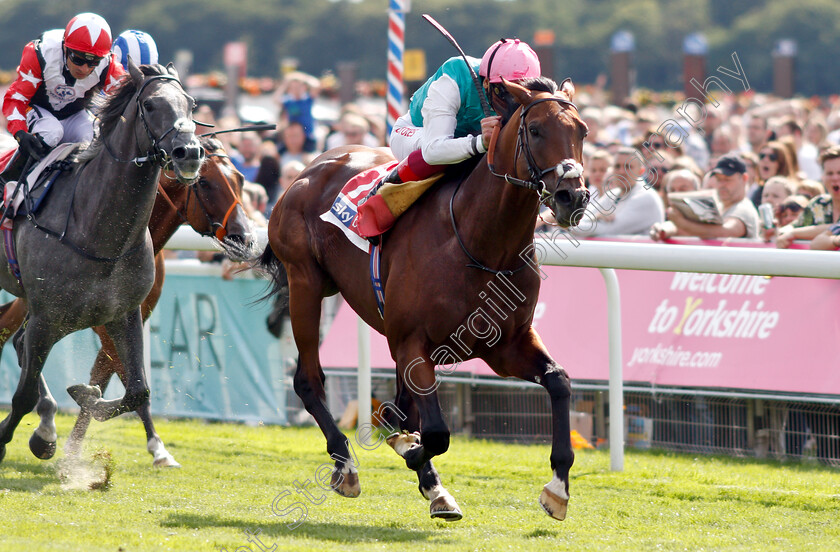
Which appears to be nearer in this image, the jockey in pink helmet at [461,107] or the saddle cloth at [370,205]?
the jockey in pink helmet at [461,107]

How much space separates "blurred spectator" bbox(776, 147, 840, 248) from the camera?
6.77m

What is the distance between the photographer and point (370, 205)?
514 centimetres

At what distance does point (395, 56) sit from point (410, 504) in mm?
3956

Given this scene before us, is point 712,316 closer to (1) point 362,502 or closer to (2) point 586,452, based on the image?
(2) point 586,452

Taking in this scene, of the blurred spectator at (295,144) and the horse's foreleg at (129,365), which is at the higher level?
the blurred spectator at (295,144)

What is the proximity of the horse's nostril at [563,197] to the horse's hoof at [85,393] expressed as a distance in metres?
2.94

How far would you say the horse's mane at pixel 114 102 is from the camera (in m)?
5.57

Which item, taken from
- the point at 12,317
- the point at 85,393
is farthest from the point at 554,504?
the point at 12,317

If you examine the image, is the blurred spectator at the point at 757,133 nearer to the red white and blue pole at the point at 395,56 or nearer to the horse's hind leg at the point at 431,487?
the red white and blue pole at the point at 395,56

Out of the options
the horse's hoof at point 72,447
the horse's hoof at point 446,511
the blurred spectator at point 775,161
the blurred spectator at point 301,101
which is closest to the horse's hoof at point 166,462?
the horse's hoof at point 72,447

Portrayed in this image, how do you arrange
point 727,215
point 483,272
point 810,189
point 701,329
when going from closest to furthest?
1. point 483,272
2. point 701,329
3. point 727,215
4. point 810,189

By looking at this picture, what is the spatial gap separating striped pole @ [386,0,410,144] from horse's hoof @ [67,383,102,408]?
9.93ft

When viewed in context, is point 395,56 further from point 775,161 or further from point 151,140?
point 151,140

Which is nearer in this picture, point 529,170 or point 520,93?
point 529,170
